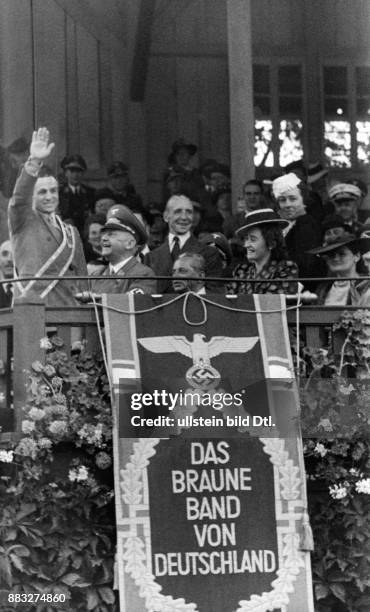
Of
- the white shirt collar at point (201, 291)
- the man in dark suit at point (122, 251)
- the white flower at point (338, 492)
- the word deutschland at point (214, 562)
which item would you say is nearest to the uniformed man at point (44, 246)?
the man in dark suit at point (122, 251)

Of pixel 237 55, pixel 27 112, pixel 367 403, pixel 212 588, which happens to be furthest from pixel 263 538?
pixel 27 112

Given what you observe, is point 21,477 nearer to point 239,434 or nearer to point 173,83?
point 239,434

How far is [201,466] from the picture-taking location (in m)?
11.2

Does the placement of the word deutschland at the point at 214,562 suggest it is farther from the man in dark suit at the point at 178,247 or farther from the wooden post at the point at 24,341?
the man in dark suit at the point at 178,247

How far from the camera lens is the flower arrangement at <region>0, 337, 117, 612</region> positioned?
11023 mm

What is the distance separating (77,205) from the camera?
16156 millimetres

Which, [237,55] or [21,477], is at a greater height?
[237,55]

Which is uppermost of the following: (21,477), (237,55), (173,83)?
(173,83)

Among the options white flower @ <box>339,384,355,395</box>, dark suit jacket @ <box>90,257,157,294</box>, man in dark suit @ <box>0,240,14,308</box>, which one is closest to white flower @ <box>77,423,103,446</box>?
dark suit jacket @ <box>90,257,157,294</box>

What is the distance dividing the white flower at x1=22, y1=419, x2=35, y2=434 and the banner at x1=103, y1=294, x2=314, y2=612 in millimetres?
519

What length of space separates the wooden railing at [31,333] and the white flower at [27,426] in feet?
0.37

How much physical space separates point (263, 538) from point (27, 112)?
376 inches

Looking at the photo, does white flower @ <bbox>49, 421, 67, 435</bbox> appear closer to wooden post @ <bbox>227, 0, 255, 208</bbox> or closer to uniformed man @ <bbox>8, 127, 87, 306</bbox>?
uniformed man @ <bbox>8, 127, 87, 306</bbox>

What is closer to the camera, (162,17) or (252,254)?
(252,254)
